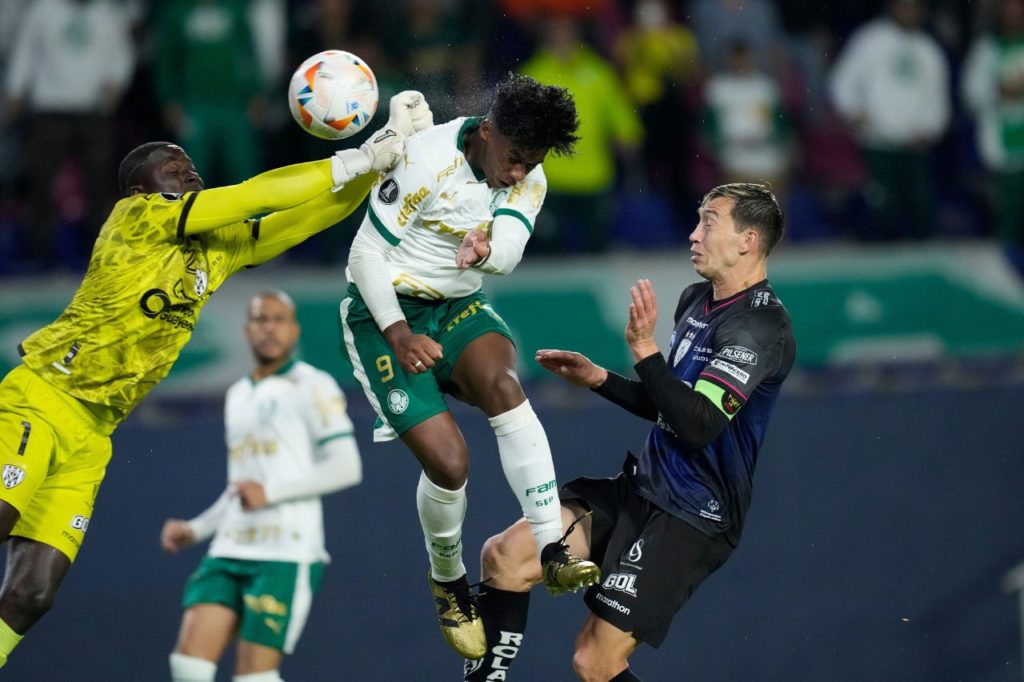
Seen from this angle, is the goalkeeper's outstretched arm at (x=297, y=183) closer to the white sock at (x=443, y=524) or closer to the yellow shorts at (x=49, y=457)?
the yellow shorts at (x=49, y=457)

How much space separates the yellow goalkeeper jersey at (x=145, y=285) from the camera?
6.40 m

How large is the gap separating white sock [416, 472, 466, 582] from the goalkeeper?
1305 mm

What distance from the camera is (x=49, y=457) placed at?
6.51 m

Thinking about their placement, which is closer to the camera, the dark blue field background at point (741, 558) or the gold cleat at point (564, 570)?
the gold cleat at point (564, 570)

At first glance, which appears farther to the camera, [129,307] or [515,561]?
[129,307]

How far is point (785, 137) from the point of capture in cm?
1116

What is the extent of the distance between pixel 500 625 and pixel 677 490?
934mm

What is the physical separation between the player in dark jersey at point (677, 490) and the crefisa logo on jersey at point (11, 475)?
1966mm

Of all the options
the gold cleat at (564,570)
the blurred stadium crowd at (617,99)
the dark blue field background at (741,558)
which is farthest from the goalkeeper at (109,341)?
the blurred stadium crowd at (617,99)

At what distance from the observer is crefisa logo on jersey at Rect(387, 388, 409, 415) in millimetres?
6219

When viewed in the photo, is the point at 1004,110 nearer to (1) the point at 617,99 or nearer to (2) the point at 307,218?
(1) the point at 617,99

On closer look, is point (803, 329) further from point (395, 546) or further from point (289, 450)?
point (289, 450)

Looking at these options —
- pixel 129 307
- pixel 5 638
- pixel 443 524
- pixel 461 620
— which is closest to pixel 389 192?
pixel 129 307

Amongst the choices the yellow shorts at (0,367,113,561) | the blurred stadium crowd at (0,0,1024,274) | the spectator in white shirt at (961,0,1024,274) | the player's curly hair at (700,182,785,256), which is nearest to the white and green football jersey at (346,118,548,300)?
the player's curly hair at (700,182,785,256)
